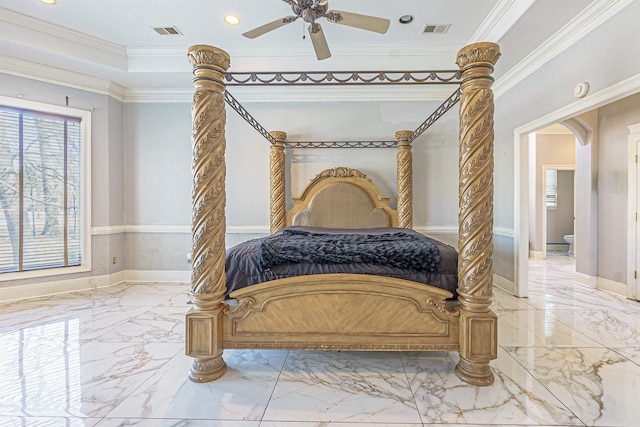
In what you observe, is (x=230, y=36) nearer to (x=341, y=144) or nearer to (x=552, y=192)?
(x=341, y=144)

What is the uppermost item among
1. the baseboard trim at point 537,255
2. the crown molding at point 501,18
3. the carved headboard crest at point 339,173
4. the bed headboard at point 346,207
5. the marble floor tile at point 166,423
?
the crown molding at point 501,18

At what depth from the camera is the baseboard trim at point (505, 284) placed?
3.68 m

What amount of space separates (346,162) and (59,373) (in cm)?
366

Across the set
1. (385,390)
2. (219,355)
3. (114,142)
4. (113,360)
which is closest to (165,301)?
(113,360)

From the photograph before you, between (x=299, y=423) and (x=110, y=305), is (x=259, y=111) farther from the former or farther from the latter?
(x=299, y=423)

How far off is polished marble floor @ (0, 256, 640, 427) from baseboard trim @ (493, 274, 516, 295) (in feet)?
2.56

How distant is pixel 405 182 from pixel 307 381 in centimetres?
279

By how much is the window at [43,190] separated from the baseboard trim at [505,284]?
19.0 feet

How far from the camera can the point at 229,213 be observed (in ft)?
14.1

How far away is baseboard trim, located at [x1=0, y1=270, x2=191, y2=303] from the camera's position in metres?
3.49

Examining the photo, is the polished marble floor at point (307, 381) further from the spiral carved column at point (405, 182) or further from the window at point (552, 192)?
the window at point (552, 192)

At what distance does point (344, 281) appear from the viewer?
1887 millimetres

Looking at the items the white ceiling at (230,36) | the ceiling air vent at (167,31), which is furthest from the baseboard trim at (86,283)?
the ceiling air vent at (167,31)

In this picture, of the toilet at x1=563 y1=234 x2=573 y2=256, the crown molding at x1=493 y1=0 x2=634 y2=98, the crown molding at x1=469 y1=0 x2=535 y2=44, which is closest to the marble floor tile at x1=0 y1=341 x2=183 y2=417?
the crown molding at x1=469 y1=0 x2=535 y2=44
